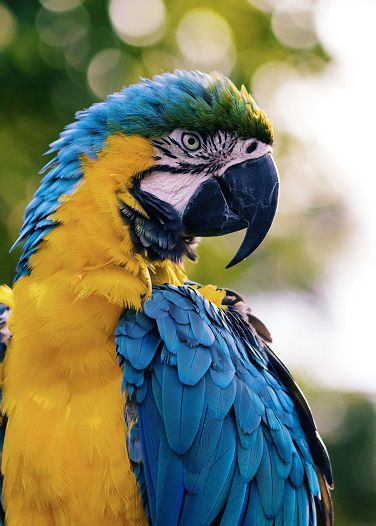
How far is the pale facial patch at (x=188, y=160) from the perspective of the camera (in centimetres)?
269

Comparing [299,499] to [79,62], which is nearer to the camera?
[299,499]

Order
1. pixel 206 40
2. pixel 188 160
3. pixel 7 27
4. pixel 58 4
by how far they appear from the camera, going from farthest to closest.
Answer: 1. pixel 206 40
2. pixel 58 4
3. pixel 7 27
4. pixel 188 160

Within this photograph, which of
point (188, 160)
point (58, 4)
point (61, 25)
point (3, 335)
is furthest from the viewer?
point (58, 4)

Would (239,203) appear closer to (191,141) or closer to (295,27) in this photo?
(191,141)

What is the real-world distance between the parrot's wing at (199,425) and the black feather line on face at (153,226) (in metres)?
0.15

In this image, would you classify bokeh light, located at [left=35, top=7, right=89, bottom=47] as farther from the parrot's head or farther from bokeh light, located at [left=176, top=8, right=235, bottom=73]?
the parrot's head

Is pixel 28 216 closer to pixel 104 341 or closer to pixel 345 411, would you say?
pixel 104 341

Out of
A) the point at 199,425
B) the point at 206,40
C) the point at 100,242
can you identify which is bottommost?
the point at 199,425

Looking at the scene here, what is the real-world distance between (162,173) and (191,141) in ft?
0.56

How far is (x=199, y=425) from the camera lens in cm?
246

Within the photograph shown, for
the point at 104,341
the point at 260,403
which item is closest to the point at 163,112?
the point at 104,341

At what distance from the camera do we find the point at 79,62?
6.87m

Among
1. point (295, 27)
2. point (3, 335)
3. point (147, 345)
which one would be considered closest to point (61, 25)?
point (295, 27)

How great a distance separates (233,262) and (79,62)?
4.60 metres
